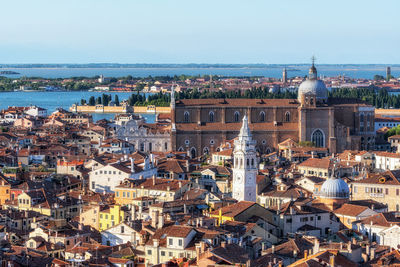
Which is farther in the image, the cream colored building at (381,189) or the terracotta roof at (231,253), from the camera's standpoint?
the cream colored building at (381,189)

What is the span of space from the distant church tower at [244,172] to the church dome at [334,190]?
194cm

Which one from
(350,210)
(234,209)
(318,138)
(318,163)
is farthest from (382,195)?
(318,138)

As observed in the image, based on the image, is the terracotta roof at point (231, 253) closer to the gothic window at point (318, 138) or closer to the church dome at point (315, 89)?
the gothic window at point (318, 138)

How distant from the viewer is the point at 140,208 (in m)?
23.3

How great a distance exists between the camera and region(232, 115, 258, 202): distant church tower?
Result: 26.5 m

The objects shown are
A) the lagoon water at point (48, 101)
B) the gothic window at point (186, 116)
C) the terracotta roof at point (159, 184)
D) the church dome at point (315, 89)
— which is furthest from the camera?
the lagoon water at point (48, 101)

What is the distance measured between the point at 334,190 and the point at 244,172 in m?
2.46

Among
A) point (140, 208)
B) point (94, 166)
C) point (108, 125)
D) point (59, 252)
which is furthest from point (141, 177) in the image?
point (108, 125)

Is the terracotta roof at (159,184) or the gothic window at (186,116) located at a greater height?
the terracotta roof at (159,184)

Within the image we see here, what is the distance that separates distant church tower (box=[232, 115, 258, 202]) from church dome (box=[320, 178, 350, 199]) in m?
1.94

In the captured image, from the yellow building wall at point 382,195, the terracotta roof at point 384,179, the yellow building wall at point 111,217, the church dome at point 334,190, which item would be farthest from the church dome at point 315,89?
the yellow building wall at point 111,217

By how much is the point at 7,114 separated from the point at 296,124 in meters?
33.1

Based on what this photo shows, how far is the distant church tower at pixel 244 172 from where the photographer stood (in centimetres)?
2652

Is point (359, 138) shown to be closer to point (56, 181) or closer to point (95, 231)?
point (56, 181)
